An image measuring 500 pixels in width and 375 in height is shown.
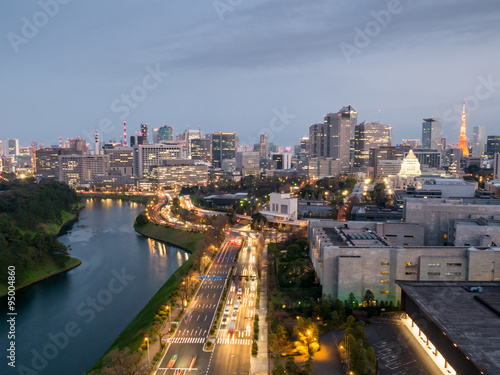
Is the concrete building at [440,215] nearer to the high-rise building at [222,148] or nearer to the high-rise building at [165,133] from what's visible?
the high-rise building at [222,148]

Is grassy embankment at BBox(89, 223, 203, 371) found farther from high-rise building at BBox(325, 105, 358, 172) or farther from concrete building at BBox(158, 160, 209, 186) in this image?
high-rise building at BBox(325, 105, 358, 172)

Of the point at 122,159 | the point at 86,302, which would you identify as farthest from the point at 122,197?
the point at 86,302

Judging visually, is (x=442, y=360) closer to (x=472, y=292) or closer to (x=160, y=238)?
(x=472, y=292)

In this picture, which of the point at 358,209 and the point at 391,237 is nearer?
the point at 391,237

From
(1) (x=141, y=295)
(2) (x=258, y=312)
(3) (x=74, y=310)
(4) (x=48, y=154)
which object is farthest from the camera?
(4) (x=48, y=154)

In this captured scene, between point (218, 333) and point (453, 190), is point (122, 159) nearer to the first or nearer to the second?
point (453, 190)

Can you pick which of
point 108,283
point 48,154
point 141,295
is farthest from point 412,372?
point 48,154

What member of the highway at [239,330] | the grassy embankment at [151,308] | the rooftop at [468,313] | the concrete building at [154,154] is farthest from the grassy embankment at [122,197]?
the rooftop at [468,313]
